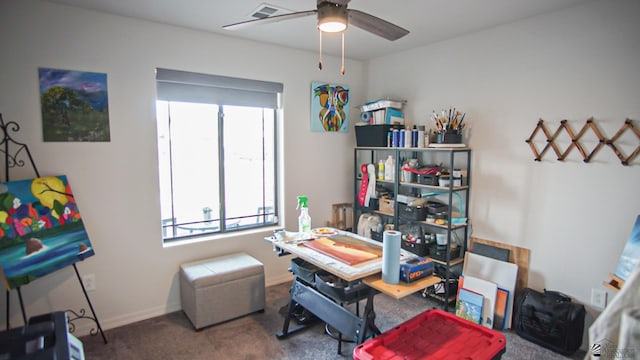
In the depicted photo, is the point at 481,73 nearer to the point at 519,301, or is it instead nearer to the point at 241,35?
the point at 519,301

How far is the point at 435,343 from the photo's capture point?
5.60ft

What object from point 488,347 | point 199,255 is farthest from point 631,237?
point 199,255

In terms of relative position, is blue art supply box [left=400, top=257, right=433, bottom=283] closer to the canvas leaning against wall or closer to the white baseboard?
the canvas leaning against wall

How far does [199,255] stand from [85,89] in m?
1.61

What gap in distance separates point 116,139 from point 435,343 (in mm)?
2625

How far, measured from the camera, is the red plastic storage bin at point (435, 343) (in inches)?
63.3

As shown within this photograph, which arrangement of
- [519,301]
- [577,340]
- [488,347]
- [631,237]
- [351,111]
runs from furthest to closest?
[351,111]
[519,301]
[577,340]
[631,237]
[488,347]

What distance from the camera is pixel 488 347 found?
165cm

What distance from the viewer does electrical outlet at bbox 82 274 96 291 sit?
264cm

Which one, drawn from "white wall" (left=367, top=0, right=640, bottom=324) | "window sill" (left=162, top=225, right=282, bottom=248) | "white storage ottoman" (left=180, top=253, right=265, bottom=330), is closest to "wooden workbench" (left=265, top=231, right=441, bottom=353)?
"white storage ottoman" (left=180, top=253, right=265, bottom=330)

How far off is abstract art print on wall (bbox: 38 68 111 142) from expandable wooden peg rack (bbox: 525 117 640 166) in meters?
3.32


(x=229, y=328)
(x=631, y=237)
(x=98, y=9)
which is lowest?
(x=229, y=328)

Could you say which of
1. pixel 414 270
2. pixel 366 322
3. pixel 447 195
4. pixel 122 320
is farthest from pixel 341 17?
pixel 122 320

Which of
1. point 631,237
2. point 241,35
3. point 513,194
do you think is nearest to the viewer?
point 631,237
